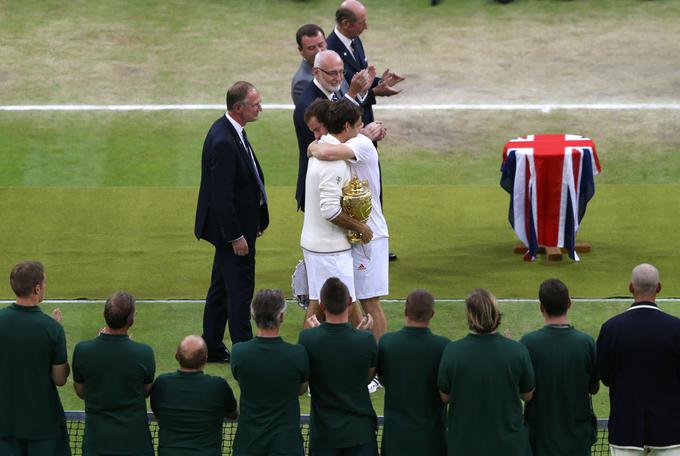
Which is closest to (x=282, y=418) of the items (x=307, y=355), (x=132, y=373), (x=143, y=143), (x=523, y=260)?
(x=307, y=355)

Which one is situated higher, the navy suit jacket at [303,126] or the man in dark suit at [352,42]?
the man in dark suit at [352,42]

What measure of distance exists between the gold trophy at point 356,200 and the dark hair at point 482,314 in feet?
7.36

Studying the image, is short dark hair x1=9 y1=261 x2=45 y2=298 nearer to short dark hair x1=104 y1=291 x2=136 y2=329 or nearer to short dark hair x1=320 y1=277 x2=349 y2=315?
short dark hair x1=104 y1=291 x2=136 y2=329

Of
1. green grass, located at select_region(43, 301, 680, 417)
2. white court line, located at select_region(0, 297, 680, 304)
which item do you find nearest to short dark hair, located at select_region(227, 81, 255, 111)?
green grass, located at select_region(43, 301, 680, 417)

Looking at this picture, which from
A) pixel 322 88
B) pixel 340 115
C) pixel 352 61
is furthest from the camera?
pixel 352 61

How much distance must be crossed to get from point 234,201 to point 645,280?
3.74 meters

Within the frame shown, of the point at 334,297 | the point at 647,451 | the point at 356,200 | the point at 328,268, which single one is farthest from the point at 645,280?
the point at 328,268

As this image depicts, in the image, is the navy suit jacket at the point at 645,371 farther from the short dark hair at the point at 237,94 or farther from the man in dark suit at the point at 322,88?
the short dark hair at the point at 237,94

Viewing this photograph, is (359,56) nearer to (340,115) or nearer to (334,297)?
(340,115)

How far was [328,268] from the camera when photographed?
10391mm

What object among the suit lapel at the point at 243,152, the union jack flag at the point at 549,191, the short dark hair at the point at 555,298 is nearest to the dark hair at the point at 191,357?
the short dark hair at the point at 555,298

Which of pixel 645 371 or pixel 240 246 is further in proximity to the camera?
pixel 240 246

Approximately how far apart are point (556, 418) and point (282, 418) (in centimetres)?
158

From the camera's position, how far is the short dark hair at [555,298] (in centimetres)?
829
